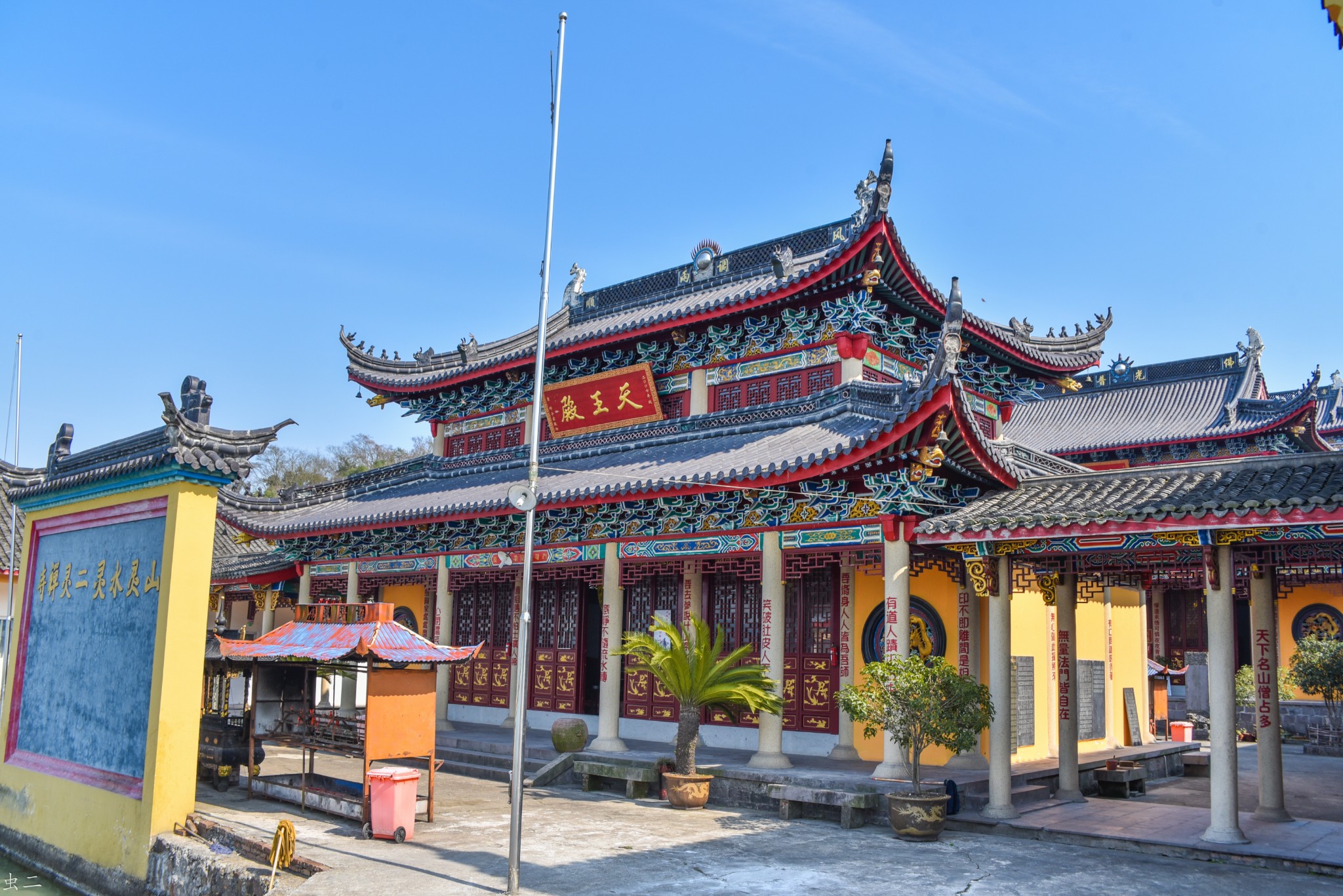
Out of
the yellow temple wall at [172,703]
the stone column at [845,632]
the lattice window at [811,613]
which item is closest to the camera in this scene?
the yellow temple wall at [172,703]

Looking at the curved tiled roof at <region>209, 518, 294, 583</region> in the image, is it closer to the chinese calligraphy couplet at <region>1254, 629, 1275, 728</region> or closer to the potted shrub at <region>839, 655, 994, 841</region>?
the potted shrub at <region>839, 655, 994, 841</region>

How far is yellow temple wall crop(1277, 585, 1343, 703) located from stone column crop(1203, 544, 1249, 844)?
19.6m

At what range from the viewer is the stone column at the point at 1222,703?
9992 mm

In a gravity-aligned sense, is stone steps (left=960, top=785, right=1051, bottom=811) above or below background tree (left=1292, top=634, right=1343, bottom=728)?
below

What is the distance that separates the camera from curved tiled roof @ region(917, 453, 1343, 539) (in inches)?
376

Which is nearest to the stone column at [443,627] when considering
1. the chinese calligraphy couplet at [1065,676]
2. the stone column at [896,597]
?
the stone column at [896,597]

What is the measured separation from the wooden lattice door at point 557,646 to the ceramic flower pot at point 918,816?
810 cm

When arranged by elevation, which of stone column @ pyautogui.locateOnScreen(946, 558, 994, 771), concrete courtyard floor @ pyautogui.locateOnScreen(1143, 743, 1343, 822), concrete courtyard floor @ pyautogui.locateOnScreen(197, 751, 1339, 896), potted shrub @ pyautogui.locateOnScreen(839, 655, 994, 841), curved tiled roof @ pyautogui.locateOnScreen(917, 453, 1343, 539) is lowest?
concrete courtyard floor @ pyautogui.locateOnScreen(1143, 743, 1343, 822)

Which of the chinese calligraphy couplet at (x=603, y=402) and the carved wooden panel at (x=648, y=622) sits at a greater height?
the chinese calligraphy couplet at (x=603, y=402)

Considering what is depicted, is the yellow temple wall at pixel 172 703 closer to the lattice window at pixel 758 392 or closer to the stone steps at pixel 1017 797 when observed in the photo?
the lattice window at pixel 758 392

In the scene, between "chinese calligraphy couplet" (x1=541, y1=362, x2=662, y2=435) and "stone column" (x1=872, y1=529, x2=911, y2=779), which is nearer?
"stone column" (x1=872, y1=529, x2=911, y2=779)

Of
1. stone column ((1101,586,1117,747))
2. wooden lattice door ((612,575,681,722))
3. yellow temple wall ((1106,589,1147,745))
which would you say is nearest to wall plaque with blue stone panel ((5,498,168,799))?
wooden lattice door ((612,575,681,722))

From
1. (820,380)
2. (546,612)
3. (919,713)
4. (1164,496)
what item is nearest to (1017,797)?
(919,713)

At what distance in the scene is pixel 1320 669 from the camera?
21.0 metres
